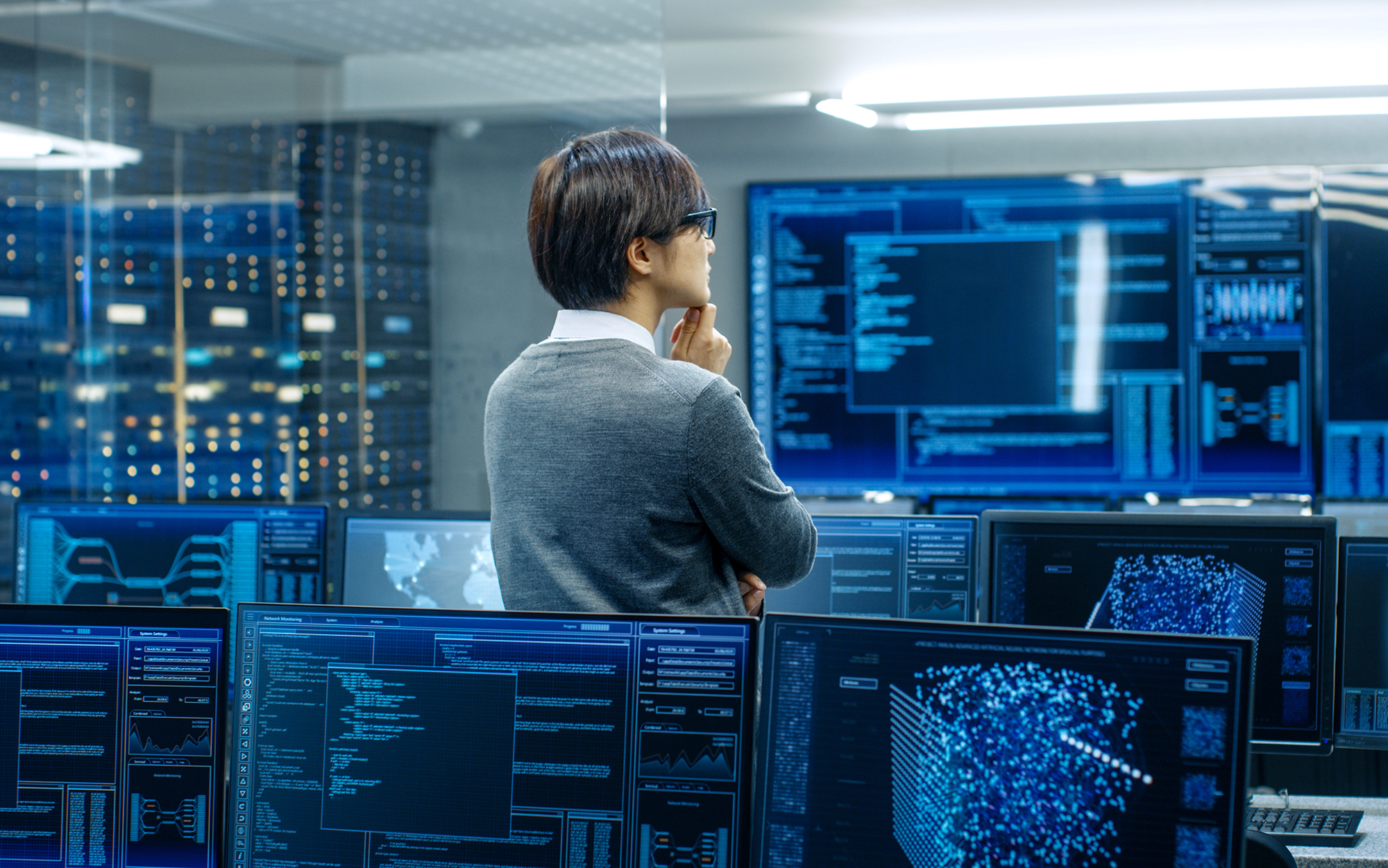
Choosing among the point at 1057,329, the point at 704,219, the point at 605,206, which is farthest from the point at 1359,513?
the point at 605,206

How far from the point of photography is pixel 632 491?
45.1 inches

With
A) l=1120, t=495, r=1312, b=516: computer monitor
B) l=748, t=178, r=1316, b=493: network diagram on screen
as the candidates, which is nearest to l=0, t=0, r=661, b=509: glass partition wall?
l=748, t=178, r=1316, b=493: network diagram on screen

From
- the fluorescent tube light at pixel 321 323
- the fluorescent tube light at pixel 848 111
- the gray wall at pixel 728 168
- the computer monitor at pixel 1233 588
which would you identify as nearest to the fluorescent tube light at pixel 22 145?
the fluorescent tube light at pixel 321 323

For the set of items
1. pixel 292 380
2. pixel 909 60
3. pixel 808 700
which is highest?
pixel 909 60

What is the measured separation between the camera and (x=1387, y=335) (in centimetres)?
368

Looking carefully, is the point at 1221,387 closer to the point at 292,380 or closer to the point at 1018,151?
the point at 1018,151

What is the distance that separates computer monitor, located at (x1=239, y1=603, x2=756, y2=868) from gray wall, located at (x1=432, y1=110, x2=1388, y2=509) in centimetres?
209

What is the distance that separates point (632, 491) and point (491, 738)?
0.28 m

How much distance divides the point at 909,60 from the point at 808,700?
132 inches

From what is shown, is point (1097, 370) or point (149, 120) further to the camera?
point (1097, 370)

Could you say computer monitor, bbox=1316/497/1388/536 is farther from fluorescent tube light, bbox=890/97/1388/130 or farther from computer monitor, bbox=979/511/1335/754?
fluorescent tube light, bbox=890/97/1388/130

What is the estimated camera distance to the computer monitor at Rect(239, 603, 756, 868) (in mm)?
990

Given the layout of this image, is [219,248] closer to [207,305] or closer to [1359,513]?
[207,305]

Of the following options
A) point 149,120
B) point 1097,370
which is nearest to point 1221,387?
point 1097,370
